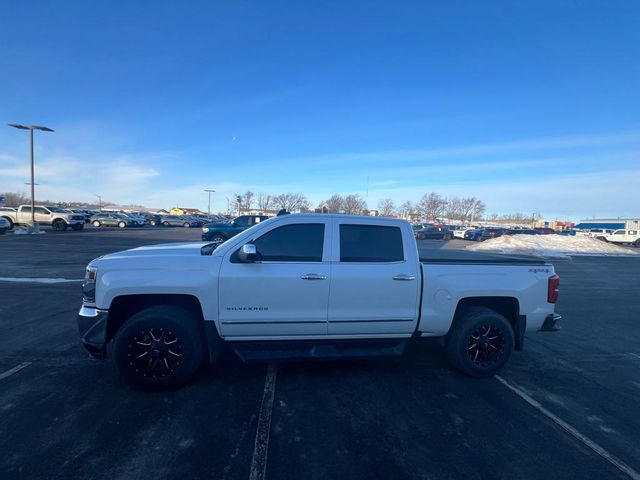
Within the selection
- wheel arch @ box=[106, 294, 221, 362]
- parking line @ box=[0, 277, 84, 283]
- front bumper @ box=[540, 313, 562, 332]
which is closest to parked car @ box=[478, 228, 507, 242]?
front bumper @ box=[540, 313, 562, 332]

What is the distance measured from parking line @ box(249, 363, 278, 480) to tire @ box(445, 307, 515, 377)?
2.21m

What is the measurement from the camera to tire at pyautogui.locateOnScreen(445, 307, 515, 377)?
400 cm

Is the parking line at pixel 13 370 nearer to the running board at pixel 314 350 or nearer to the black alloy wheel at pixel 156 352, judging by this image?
the black alloy wheel at pixel 156 352

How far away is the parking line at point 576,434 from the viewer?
256cm

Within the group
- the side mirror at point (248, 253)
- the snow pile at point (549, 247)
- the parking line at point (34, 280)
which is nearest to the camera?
the side mirror at point (248, 253)

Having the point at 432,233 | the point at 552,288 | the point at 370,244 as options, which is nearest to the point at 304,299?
the point at 370,244

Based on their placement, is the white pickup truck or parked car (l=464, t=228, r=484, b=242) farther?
parked car (l=464, t=228, r=484, b=242)

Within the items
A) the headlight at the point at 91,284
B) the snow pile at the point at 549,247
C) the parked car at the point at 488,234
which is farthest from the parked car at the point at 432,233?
the headlight at the point at 91,284

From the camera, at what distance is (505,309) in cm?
436

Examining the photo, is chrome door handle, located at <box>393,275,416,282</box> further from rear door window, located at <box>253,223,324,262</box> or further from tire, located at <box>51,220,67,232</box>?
tire, located at <box>51,220,67,232</box>

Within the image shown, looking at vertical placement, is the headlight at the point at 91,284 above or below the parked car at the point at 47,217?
below

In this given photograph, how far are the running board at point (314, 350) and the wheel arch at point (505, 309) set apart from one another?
864 mm

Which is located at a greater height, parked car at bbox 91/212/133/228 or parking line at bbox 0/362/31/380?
parked car at bbox 91/212/133/228

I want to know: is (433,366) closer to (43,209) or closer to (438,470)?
(438,470)
